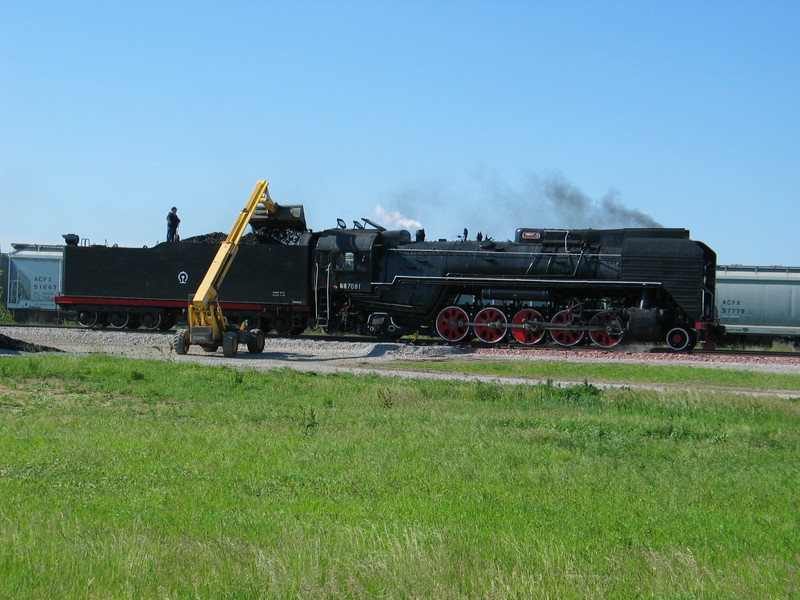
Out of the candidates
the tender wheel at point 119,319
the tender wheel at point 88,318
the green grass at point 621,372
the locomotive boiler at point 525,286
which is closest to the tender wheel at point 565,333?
the locomotive boiler at point 525,286

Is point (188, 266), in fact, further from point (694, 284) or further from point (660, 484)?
point (660, 484)

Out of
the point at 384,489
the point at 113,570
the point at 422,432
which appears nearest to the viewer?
the point at 113,570

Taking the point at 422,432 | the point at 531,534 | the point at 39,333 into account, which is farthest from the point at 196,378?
the point at 39,333

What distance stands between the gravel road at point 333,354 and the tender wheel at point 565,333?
52.0 inches

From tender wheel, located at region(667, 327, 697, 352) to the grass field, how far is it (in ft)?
39.1

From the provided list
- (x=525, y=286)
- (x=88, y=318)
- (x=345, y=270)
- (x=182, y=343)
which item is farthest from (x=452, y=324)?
(x=88, y=318)

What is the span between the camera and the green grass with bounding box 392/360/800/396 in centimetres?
1920

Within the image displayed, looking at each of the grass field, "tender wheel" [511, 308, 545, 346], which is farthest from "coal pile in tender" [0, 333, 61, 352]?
"tender wheel" [511, 308, 545, 346]

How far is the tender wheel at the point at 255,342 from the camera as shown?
24.9 metres

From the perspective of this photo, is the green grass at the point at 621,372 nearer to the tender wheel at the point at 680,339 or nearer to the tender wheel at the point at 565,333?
the tender wheel at the point at 565,333

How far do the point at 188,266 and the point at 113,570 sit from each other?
24556mm

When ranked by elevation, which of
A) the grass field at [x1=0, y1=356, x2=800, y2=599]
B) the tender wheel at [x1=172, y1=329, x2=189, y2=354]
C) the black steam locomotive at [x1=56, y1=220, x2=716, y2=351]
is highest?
the black steam locomotive at [x1=56, y1=220, x2=716, y2=351]

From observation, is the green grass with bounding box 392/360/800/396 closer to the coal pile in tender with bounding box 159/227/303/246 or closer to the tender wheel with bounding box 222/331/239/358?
the tender wheel with bounding box 222/331/239/358

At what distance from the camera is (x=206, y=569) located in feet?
19.0
